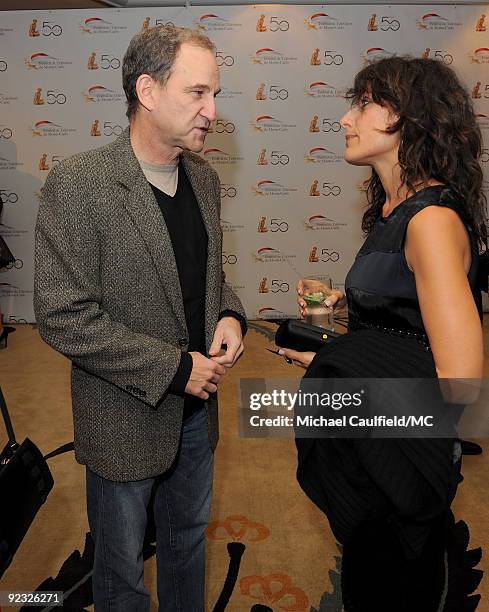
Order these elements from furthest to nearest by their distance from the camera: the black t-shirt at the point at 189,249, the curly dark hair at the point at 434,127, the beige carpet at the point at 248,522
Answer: the beige carpet at the point at 248,522
the black t-shirt at the point at 189,249
the curly dark hair at the point at 434,127

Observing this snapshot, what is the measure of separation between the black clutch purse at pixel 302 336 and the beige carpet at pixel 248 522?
120 centimetres

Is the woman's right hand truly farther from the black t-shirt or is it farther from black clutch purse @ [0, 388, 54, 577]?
black clutch purse @ [0, 388, 54, 577]

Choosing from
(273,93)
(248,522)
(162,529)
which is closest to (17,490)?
(162,529)

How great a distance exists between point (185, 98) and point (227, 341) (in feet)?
2.16

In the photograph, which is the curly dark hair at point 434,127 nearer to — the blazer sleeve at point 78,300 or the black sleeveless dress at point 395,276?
the black sleeveless dress at point 395,276

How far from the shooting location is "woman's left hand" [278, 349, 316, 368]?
5.57 feet

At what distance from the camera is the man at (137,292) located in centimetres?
159

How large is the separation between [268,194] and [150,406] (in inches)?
188

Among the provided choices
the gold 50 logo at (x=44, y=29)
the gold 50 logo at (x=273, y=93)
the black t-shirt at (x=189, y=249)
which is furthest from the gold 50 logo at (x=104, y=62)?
the black t-shirt at (x=189, y=249)

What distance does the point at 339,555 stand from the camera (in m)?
2.74

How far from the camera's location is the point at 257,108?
6.12 metres

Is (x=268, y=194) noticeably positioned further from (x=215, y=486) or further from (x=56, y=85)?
(x=215, y=486)

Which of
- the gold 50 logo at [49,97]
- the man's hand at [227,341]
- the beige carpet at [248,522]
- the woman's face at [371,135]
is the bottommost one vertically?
the beige carpet at [248,522]

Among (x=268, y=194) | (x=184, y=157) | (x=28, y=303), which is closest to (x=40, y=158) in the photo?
(x=28, y=303)
